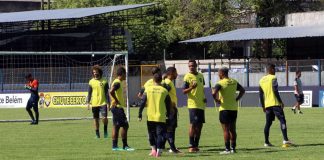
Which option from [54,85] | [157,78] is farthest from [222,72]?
[54,85]

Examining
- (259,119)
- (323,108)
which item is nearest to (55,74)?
(323,108)

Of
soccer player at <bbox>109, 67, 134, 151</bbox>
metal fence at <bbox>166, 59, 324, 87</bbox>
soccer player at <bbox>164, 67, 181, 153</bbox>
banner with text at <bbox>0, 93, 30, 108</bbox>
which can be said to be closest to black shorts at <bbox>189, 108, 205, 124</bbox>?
soccer player at <bbox>164, 67, 181, 153</bbox>

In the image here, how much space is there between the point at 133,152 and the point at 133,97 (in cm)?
3293

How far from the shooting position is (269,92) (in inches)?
787

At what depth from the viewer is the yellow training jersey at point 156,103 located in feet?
57.1

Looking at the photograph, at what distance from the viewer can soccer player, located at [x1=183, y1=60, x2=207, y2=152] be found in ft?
61.1

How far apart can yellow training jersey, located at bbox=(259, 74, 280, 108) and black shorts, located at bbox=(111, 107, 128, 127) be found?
3401 millimetres

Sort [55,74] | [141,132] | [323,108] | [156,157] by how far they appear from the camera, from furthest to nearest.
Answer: [55,74] < [323,108] < [141,132] < [156,157]

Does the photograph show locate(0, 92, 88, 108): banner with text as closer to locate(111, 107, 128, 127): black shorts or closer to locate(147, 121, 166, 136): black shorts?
locate(111, 107, 128, 127): black shorts

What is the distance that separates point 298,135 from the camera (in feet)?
76.8

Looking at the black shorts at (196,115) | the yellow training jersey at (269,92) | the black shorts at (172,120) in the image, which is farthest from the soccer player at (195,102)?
the yellow training jersey at (269,92)

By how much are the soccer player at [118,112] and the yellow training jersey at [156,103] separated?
1.81 meters

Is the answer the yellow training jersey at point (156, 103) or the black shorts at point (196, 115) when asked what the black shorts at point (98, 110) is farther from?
the yellow training jersey at point (156, 103)

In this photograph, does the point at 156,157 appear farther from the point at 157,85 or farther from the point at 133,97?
the point at 133,97
